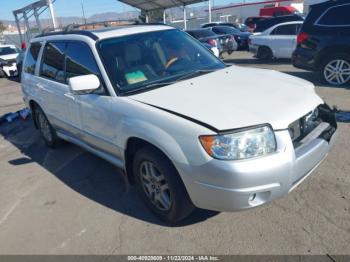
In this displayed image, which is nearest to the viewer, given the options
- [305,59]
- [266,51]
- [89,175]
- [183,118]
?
[183,118]

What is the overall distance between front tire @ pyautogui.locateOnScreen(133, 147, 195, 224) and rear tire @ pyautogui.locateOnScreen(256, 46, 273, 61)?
35.7 ft

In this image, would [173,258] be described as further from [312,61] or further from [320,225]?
[312,61]

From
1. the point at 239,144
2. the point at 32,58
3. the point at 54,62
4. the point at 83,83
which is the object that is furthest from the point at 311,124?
the point at 32,58

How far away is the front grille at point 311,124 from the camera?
286 centimetres

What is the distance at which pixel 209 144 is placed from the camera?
8.31ft

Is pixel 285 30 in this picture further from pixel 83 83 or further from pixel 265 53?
pixel 83 83

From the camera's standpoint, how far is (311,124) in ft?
→ 10.3

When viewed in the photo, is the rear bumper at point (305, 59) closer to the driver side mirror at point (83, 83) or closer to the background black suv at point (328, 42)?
the background black suv at point (328, 42)

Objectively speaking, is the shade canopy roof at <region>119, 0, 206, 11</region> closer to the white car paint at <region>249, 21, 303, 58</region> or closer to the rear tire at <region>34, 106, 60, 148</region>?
the white car paint at <region>249, 21, 303, 58</region>

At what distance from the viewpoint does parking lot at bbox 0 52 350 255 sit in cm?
288

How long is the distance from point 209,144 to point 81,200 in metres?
2.04

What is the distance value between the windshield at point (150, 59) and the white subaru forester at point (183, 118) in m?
0.01

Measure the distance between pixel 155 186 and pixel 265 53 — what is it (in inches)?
438

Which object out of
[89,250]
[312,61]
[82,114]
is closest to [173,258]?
[89,250]
